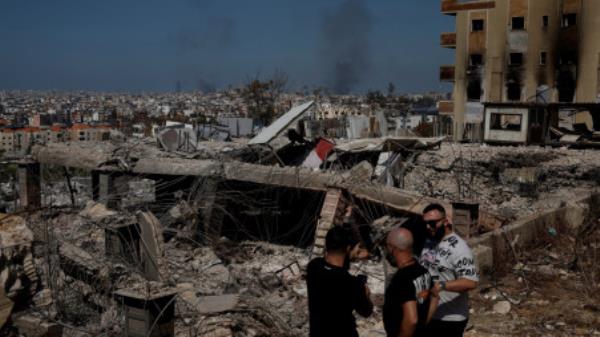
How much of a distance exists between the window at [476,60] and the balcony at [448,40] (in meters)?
1.59

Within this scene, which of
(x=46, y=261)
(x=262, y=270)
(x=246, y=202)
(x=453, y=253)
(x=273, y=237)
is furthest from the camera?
(x=273, y=237)

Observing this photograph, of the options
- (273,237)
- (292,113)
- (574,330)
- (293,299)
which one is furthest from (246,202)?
(574,330)

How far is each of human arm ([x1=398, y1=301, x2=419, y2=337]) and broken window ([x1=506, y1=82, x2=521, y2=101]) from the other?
35.2 m

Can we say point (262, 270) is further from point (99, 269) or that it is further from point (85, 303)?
point (85, 303)

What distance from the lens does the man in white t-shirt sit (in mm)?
4211

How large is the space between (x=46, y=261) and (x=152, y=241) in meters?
1.69

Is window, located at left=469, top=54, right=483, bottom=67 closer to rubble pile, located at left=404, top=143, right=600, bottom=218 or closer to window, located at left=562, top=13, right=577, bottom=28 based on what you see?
window, located at left=562, top=13, right=577, bottom=28

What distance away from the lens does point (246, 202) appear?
1194cm

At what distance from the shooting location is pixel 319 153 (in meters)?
13.8

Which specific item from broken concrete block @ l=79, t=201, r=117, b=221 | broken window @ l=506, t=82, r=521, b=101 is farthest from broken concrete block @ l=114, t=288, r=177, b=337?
broken window @ l=506, t=82, r=521, b=101

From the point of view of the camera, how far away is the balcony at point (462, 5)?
120 ft

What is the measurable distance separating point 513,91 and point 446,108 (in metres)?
4.24

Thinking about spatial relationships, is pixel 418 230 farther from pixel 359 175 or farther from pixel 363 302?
pixel 359 175

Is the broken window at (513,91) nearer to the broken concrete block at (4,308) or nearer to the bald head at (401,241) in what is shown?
the bald head at (401,241)
